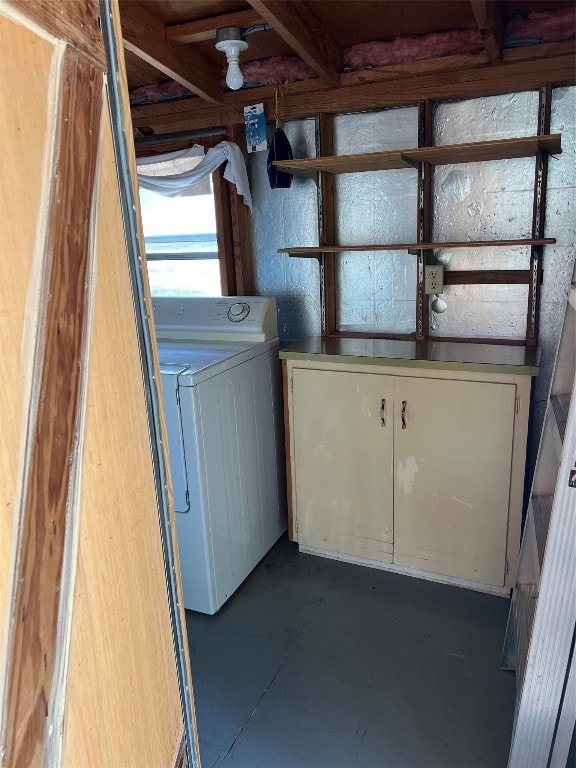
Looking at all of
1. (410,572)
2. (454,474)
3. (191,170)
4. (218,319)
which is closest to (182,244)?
(191,170)

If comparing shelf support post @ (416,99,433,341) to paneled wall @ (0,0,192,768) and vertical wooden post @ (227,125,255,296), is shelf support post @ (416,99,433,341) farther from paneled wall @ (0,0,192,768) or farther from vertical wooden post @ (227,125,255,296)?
paneled wall @ (0,0,192,768)

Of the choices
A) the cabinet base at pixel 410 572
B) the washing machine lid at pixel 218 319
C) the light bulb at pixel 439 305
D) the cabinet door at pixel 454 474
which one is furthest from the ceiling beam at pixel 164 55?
the cabinet base at pixel 410 572

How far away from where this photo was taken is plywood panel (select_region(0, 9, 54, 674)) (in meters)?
0.63

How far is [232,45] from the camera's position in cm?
219

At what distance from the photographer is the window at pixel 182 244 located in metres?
3.04

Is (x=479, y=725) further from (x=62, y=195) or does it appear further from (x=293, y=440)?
(x=62, y=195)

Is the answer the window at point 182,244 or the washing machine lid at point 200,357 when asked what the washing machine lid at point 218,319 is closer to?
the washing machine lid at point 200,357

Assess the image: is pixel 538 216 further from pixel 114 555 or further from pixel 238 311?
pixel 114 555

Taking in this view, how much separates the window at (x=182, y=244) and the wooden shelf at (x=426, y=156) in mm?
685

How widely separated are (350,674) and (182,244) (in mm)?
2313

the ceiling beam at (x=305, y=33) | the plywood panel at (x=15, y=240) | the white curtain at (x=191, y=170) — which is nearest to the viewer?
the plywood panel at (x=15, y=240)

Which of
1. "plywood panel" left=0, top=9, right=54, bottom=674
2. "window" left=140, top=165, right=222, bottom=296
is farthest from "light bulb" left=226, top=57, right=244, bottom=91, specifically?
"plywood panel" left=0, top=9, right=54, bottom=674

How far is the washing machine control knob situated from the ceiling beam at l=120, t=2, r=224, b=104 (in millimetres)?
979

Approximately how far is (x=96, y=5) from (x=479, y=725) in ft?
6.78
